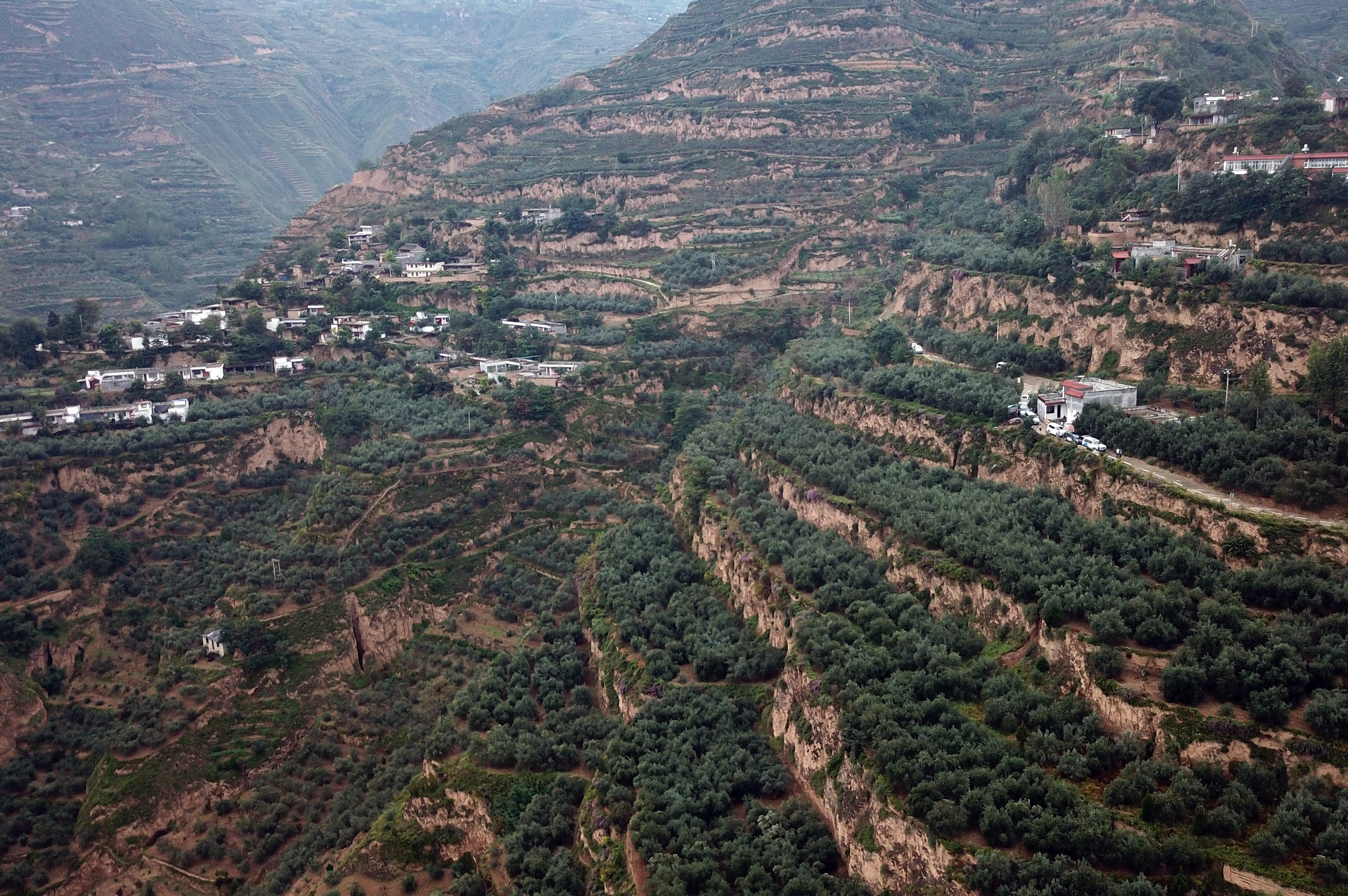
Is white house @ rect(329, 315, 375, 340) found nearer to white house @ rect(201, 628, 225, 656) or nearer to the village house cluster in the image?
the village house cluster

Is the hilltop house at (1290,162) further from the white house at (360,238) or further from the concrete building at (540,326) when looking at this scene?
the white house at (360,238)

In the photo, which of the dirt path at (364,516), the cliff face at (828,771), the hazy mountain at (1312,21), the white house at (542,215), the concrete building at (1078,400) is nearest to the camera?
the cliff face at (828,771)

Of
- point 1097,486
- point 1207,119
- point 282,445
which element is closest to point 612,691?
point 1097,486

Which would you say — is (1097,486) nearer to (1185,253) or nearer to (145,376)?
(1185,253)

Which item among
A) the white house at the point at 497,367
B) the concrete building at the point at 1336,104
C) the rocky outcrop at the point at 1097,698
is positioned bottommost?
the white house at the point at 497,367

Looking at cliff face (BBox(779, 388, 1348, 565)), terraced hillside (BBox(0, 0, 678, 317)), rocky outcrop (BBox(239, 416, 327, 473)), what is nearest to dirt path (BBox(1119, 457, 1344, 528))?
cliff face (BBox(779, 388, 1348, 565))

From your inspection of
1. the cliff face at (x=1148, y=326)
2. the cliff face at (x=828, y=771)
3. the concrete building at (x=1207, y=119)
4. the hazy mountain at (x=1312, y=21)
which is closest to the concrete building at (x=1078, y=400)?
the cliff face at (x=1148, y=326)
